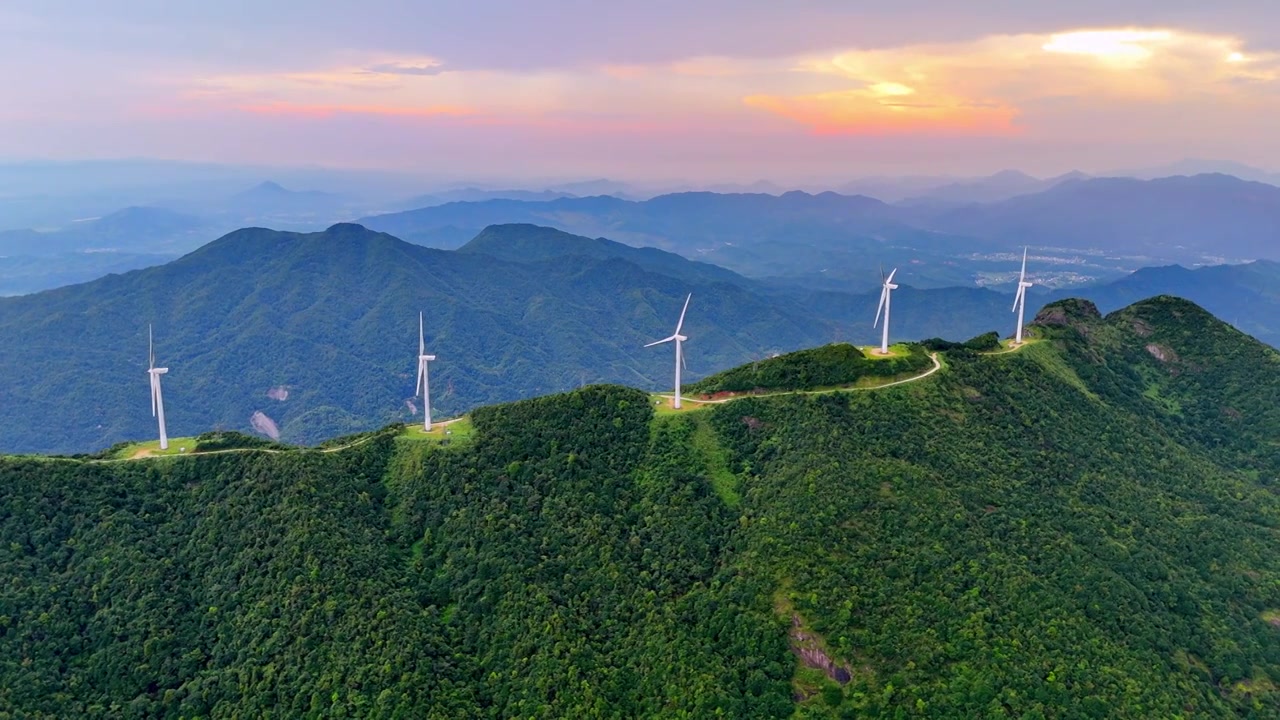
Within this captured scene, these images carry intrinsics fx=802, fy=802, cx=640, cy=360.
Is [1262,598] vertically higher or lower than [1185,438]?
lower

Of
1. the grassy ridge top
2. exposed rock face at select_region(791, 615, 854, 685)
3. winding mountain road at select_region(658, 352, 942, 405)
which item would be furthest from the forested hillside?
the grassy ridge top

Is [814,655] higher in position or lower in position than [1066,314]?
lower

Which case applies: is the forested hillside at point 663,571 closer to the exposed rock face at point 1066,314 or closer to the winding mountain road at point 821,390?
the winding mountain road at point 821,390

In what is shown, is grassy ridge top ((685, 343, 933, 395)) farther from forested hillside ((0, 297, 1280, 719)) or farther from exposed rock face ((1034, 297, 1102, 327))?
exposed rock face ((1034, 297, 1102, 327))

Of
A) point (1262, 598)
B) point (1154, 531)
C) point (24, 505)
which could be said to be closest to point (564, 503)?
point (24, 505)

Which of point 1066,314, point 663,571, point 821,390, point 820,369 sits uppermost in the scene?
point 1066,314

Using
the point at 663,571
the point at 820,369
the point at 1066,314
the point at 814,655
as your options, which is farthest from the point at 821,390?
the point at 1066,314

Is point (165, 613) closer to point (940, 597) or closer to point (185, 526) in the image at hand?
point (185, 526)

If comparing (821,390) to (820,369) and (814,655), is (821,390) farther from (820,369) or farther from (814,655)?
(814,655)
